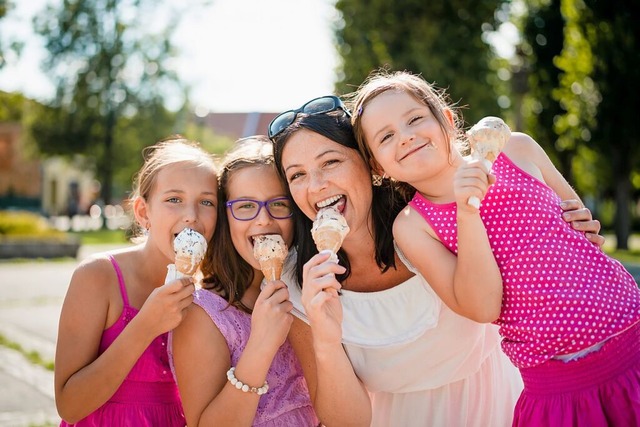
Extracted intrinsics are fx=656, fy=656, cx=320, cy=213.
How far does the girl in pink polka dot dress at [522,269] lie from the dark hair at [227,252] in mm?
661

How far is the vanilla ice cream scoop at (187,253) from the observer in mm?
2777

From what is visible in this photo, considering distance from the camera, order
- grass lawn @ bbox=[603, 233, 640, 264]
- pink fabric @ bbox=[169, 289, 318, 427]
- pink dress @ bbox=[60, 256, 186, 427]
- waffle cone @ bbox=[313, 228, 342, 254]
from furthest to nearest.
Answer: grass lawn @ bbox=[603, 233, 640, 264]
pink dress @ bbox=[60, 256, 186, 427]
pink fabric @ bbox=[169, 289, 318, 427]
waffle cone @ bbox=[313, 228, 342, 254]

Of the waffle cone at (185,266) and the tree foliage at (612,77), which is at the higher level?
the tree foliage at (612,77)

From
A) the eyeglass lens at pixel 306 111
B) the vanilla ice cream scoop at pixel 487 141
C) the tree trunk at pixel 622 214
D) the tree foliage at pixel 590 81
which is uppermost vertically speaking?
the tree foliage at pixel 590 81

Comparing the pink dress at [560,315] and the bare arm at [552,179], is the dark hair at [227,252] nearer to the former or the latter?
the pink dress at [560,315]

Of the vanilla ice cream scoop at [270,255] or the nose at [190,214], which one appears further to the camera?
the nose at [190,214]

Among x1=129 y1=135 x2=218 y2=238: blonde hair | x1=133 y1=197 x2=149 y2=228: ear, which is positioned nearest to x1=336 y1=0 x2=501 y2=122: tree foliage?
x1=129 y1=135 x2=218 y2=238: blonde hair

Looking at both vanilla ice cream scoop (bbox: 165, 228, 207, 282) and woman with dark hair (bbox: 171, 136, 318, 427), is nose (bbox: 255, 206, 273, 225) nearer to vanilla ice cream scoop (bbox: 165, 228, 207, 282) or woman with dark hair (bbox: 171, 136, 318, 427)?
woman with dark hair (bbox: 171, 136, 318, 427)

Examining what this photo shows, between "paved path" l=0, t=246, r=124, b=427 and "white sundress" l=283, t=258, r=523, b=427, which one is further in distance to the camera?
"paved path" l=0, t=246, r=124, b=427

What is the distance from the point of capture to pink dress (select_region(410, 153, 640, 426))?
2473mm

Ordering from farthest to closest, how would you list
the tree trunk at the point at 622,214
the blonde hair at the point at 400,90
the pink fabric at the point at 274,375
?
the tree trunk at the point at 622,214
the pink fabric at the point at 274,375
the blonde hair at the point at 400,90

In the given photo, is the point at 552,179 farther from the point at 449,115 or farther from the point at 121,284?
the point at 121,284

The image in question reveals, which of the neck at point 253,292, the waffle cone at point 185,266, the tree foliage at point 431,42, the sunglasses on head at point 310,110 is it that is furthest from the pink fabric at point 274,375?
the tree foliage at point 431,42

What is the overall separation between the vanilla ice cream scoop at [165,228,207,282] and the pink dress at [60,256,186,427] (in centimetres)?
46
